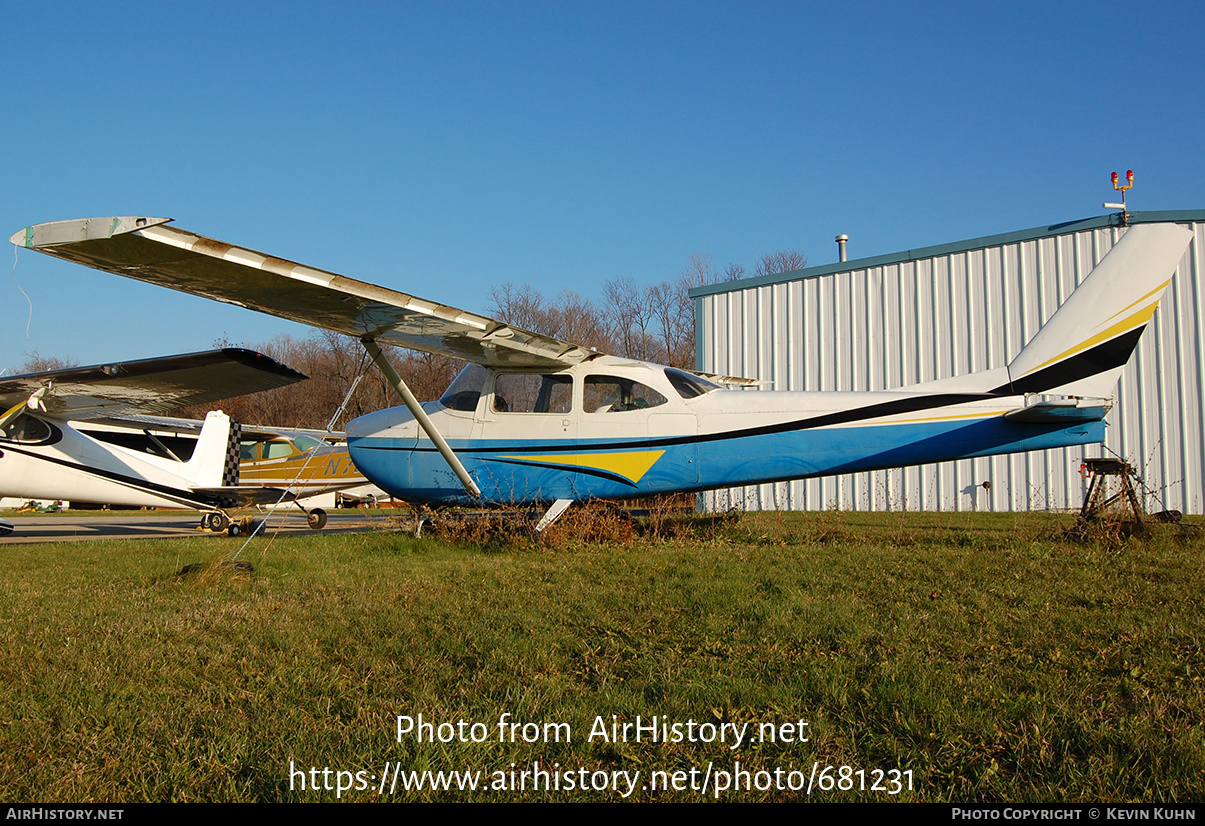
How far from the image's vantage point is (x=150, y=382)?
10.7 meters

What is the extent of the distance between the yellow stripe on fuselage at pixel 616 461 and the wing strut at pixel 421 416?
884 mm

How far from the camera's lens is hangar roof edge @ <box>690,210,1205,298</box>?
13.7 m

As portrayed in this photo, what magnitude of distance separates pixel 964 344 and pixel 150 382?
576 inches

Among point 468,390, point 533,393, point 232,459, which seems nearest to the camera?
point 533,393

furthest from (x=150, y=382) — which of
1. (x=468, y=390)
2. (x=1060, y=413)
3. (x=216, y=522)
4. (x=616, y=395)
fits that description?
(x=1060, y=413)

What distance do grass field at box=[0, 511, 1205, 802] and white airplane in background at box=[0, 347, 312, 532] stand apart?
17.4 feet

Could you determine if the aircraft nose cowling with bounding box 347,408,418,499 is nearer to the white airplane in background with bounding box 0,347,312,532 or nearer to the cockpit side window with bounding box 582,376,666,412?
the white airplane in background with bounding box 0,347,312,532

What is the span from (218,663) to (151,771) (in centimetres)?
113

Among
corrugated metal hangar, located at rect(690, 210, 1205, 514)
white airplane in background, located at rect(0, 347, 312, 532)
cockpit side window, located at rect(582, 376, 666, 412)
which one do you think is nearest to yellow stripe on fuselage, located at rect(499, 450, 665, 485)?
cockpit side window, located at rect(582, 376, 666, 412)

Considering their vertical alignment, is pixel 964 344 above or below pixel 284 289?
above

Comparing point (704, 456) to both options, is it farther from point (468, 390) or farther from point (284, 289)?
point (284, 289)

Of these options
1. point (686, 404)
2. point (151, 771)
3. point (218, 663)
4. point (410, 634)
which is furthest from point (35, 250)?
point (686, 404)

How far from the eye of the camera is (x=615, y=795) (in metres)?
2.03
